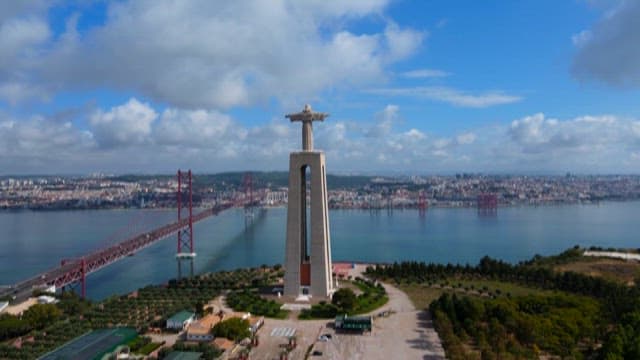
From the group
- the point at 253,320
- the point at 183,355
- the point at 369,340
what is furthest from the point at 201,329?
the point at 369,340

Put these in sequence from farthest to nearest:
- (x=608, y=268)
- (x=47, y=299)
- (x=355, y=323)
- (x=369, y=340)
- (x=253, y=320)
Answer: (x=608, y=268) < (x=47, y=299) < (x=253, y=320) < (x=355, y=323) < (x=369, y=340)

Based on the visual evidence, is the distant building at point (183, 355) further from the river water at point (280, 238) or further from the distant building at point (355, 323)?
the river water at point (280, 238)

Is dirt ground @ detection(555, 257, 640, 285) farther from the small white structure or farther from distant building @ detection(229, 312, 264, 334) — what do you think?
the small white structure

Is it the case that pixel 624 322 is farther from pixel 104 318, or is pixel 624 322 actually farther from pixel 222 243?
pixel 222 243

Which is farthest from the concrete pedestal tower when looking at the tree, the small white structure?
the small white structure

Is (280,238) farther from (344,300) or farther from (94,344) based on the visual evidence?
(94,344)

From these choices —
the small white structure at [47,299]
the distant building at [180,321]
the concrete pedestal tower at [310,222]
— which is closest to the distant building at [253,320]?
the distant building at [180,321]
